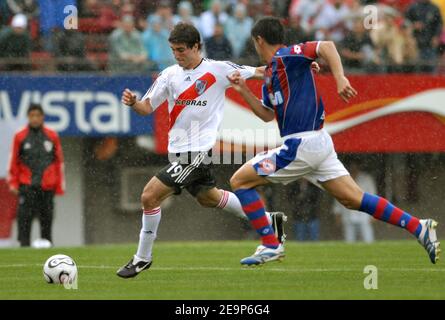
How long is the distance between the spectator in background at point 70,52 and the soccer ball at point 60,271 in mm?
8641

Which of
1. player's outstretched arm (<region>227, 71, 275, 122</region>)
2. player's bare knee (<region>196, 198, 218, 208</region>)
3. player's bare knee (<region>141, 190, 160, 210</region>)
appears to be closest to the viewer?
player's outstretched arm (<region>227, 71, 275, 122</region>)

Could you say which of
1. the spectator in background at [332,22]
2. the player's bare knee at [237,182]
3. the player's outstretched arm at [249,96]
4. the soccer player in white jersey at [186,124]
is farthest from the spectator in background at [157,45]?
the player's bare knee at [237,182]

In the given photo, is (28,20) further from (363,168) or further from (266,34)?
(266,34)

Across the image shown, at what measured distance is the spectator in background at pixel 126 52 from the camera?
717 inches

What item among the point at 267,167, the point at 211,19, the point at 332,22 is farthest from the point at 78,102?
the point at 267,167

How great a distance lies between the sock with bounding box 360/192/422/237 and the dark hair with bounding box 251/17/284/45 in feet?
5.21

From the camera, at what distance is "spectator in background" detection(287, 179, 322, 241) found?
19.1m

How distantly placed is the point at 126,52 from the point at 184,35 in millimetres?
7969

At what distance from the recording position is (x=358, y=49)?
18516 millimetres

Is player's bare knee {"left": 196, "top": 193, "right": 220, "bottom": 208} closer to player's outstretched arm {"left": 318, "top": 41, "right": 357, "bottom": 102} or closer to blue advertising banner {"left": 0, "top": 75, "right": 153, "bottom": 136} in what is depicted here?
player's outstretched arm {"left": 318, "top": 41, "right": 357, "bottom": 102}

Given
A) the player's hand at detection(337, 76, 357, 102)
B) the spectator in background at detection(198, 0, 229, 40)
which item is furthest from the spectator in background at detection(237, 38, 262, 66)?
the player's hand at detection(337, 76, 357, 102)

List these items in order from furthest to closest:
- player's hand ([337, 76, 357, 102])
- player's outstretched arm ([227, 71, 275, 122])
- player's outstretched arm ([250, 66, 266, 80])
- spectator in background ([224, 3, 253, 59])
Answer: spectator in background ([224, 3, 253, 59])
player's outstretched arm ([250, 66, 266, 80])
player's outstretched arm ([227, 71, 275, 122])
player's hand ([337, 76, 357, 102])

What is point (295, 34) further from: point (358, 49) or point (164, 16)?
point (164, 16)
